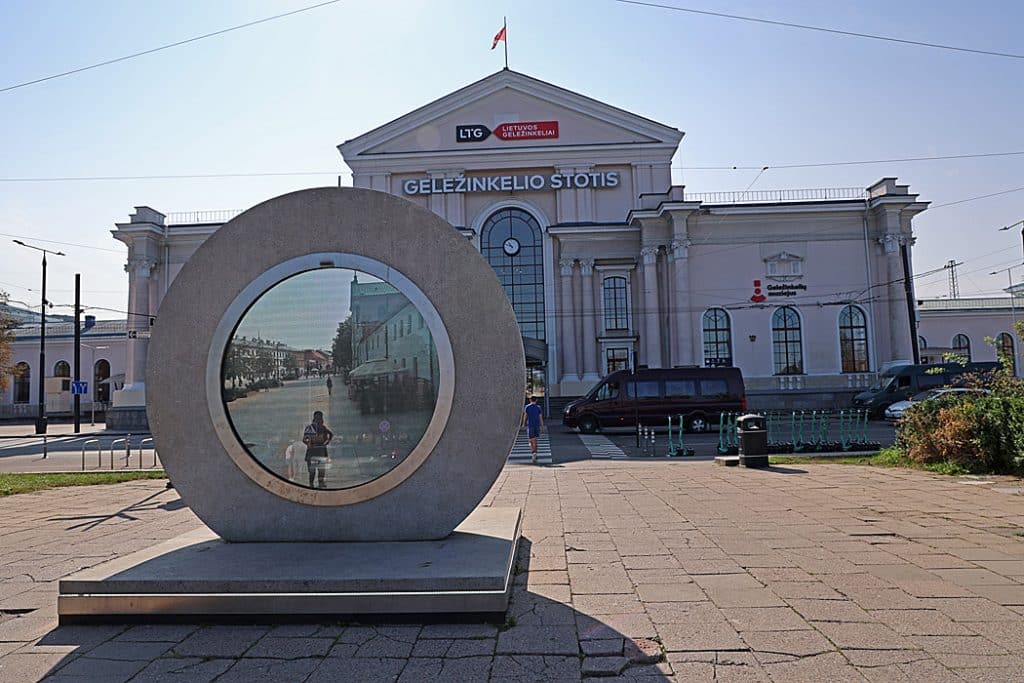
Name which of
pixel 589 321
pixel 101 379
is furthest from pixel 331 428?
pixel 101 379

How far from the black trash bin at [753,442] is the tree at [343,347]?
10913mm

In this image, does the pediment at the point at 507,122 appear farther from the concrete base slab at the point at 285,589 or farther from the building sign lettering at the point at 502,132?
the concrete base slab at the point at 285,589

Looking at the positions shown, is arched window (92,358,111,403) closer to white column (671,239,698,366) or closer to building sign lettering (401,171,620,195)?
building sign lettering (401,171,620,195)

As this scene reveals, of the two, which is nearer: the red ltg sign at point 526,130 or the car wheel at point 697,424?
the car wheel at point 697,424

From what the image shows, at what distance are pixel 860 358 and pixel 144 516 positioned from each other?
38000 millimetres

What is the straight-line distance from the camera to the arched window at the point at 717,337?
40.0 metres

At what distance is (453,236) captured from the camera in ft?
22.7

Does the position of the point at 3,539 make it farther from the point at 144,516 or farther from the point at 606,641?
the point at 606,641

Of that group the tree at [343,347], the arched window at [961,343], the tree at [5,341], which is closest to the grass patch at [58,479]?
the tree at [343,347]

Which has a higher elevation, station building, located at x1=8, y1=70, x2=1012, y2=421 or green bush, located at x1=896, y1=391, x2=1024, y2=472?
station building, located at x1=8, y1=70, x2=1012, y2=421

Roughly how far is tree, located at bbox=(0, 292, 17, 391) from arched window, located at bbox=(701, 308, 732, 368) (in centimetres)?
4524

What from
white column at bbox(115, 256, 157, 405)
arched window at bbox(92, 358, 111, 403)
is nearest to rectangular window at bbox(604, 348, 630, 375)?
white column at bbox(115, 256, 157, 405)

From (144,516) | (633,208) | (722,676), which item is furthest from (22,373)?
(722,676)

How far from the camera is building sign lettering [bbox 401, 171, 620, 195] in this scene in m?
43.3
